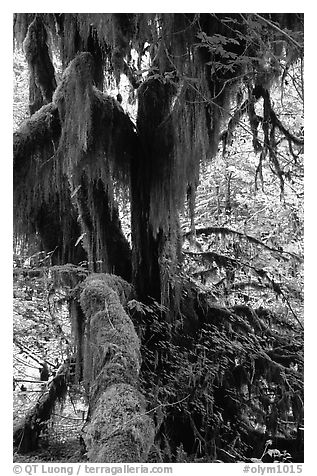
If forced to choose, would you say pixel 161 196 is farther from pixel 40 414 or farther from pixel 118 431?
pixel 40 414

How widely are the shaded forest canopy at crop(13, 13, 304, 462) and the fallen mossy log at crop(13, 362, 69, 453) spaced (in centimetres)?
12

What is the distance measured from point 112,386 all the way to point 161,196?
2.40 meters

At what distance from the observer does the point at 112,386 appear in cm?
228

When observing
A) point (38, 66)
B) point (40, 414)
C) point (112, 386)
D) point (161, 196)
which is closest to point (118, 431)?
point (112, 386)

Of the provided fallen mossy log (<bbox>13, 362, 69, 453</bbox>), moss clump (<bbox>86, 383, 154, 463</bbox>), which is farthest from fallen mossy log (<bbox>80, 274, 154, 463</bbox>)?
fallen mossy log (<bbox>13, 362, 69, 453</bbox>)

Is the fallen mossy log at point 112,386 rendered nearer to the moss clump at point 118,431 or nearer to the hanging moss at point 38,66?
the moss clump at point 118,431

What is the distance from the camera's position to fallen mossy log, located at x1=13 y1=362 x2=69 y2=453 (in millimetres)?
5148

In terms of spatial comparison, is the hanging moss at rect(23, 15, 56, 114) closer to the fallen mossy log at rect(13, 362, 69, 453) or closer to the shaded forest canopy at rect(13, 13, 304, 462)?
the shaded forest canopy at rect(13, 13, 304, 462)

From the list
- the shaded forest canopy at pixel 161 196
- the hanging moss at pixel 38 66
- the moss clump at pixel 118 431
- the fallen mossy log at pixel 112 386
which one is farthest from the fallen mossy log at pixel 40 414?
the moss clump at pixel 118 431

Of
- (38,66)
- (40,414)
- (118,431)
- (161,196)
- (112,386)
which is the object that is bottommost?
(40,414)

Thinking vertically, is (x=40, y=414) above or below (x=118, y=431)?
below

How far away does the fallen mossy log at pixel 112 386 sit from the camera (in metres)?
1.94

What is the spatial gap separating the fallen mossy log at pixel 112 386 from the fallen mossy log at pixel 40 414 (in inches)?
93.9
